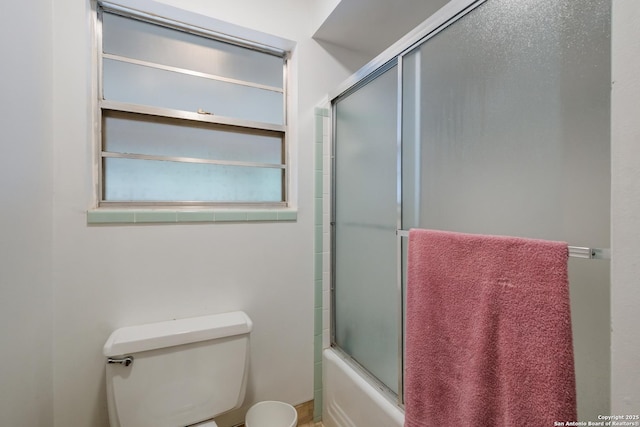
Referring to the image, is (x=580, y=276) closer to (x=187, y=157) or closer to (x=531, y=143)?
(x=531, y=143)

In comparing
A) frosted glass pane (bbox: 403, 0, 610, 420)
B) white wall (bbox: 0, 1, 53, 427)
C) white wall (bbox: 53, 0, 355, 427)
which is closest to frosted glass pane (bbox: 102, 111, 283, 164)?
white wall (bbox: 53, 0, 355, 427)

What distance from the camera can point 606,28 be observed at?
547 mm

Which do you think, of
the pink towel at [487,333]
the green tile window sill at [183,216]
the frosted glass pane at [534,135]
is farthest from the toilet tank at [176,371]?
the frosted glass pane at [534,135]

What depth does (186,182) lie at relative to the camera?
133cm

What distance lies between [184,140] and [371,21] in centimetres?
114

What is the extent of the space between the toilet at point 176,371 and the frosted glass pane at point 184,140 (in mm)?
800

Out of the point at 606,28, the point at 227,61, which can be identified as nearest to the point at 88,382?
the point at 227,61

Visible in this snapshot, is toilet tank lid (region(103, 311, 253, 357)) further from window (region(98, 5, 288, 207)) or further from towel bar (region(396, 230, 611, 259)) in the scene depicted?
towel bar (region(396, 230, 611, 259))

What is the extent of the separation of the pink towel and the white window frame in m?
0.87

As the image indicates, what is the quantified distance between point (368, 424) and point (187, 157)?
1.46 meters

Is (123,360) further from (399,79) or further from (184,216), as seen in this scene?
(399,79)

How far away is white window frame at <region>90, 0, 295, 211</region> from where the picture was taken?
1.18 meters

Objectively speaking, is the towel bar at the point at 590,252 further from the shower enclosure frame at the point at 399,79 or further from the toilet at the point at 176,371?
the toilet at the point at 176,371

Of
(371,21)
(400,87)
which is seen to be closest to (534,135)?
(400,87)
